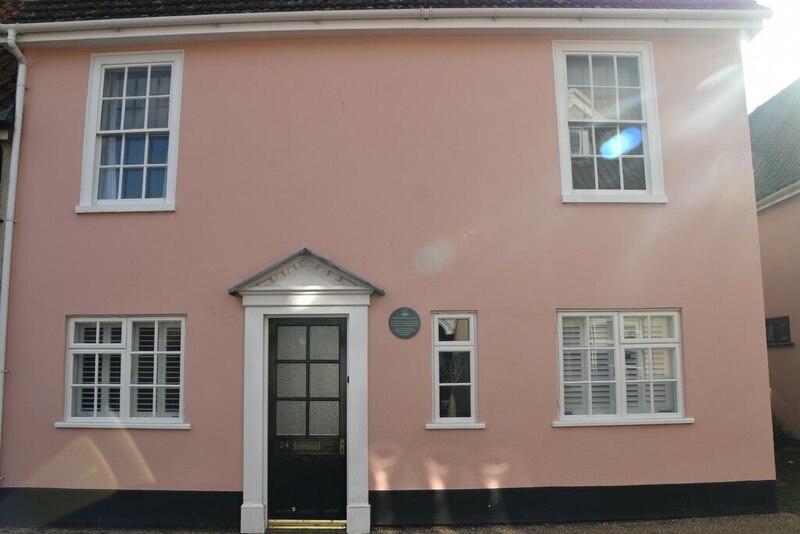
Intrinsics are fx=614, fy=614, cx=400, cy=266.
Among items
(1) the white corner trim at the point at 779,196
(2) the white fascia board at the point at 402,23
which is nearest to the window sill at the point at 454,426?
(2) the white fascia board at the point at 402,23

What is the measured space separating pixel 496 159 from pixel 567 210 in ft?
3.56

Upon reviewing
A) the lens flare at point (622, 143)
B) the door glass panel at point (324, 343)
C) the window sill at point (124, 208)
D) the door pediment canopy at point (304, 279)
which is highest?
the lens flare at point (622, 143)

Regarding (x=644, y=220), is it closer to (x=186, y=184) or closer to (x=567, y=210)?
(x=567, y=210)

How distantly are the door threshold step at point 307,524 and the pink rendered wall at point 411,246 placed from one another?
0.74 meters

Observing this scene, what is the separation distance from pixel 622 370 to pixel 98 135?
724 cm

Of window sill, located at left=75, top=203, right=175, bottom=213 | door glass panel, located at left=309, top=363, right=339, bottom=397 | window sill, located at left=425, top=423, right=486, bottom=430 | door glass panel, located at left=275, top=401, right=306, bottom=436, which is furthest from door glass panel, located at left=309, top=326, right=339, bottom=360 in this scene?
window sill, located at left=75, top=203, right=175, bottom=213

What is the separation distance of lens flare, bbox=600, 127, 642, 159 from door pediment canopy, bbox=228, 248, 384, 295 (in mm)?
3409

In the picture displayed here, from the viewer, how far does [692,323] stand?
753 cm

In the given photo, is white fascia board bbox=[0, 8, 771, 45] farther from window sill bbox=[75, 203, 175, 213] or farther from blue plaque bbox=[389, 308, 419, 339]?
blue plaque bbox=[389, 308, 419, 339]

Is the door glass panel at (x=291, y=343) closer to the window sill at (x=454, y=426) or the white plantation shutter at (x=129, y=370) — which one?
the white plantation shutter at (x=129, y=370)

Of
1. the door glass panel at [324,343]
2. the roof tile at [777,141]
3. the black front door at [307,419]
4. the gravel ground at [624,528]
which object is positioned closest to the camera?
the gravel ground at [624,528]

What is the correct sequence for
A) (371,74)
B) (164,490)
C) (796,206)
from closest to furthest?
(164,490) → (371,74) → (796,206)

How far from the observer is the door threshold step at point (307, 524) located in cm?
713

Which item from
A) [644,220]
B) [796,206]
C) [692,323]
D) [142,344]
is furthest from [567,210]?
[796,206]
